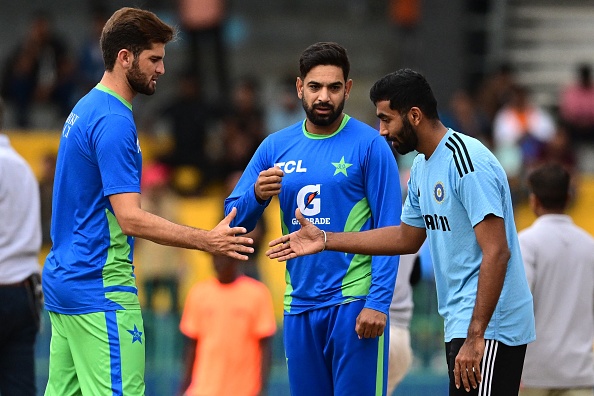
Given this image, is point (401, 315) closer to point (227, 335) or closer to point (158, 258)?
point (227, 335)

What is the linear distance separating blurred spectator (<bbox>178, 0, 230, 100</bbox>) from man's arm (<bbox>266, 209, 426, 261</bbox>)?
Result: 35.5 ft

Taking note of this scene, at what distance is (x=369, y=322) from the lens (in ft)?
20.6

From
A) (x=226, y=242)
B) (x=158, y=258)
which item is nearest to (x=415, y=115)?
(x=226, y=242)

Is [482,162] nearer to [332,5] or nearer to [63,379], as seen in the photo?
[63,379]

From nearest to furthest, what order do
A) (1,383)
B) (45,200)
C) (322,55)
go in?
(322,55), (1,383), (45,200)

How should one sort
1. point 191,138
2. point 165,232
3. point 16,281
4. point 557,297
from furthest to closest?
point 191,138, point 16,281, point 557,297, point 165,232

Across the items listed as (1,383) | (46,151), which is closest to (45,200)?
(46,151)

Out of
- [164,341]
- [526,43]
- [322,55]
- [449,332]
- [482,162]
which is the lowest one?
[164,341]

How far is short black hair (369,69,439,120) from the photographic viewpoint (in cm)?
581

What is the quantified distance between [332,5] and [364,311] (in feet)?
52.1

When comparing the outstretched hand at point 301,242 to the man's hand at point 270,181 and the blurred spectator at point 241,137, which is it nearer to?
the man's hand at point 270,181

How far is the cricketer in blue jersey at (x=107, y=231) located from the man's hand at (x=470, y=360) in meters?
1.14

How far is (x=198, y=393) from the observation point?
8.45m

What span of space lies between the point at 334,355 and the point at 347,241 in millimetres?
700
